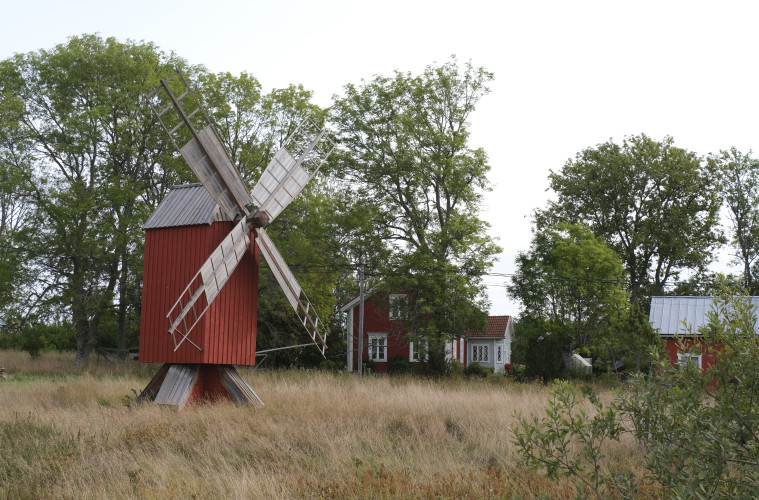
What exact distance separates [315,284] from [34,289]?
36.2 feet

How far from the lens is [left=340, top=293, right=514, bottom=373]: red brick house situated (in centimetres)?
3175

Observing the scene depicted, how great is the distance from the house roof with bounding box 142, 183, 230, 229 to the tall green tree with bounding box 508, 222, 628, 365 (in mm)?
18949

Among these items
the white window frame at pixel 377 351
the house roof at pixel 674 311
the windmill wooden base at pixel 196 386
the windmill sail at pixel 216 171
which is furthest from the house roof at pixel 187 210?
the white window frame at pixel 377 351

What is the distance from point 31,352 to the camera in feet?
105

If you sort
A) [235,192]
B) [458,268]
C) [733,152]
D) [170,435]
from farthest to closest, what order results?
[733,152]
[458,268]
[235,192]
[170,435]

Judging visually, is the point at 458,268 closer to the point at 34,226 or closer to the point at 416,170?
the point at 416,170

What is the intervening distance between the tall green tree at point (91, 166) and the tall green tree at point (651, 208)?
2310 centimetres

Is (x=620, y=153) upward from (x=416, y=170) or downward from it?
upward

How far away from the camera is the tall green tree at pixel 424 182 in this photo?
29.1 m

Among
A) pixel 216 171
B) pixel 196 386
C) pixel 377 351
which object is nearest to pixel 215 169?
pixel 216 171

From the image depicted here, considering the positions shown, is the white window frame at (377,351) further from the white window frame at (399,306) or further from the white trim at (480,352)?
the white trim at (480,352)

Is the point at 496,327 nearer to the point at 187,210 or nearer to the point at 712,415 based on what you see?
the point at 187,210

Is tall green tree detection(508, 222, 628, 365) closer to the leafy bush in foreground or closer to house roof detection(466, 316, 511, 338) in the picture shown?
house roof detection(466, 316, 511, 338)

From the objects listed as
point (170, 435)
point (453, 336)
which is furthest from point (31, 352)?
point (170, 435)
